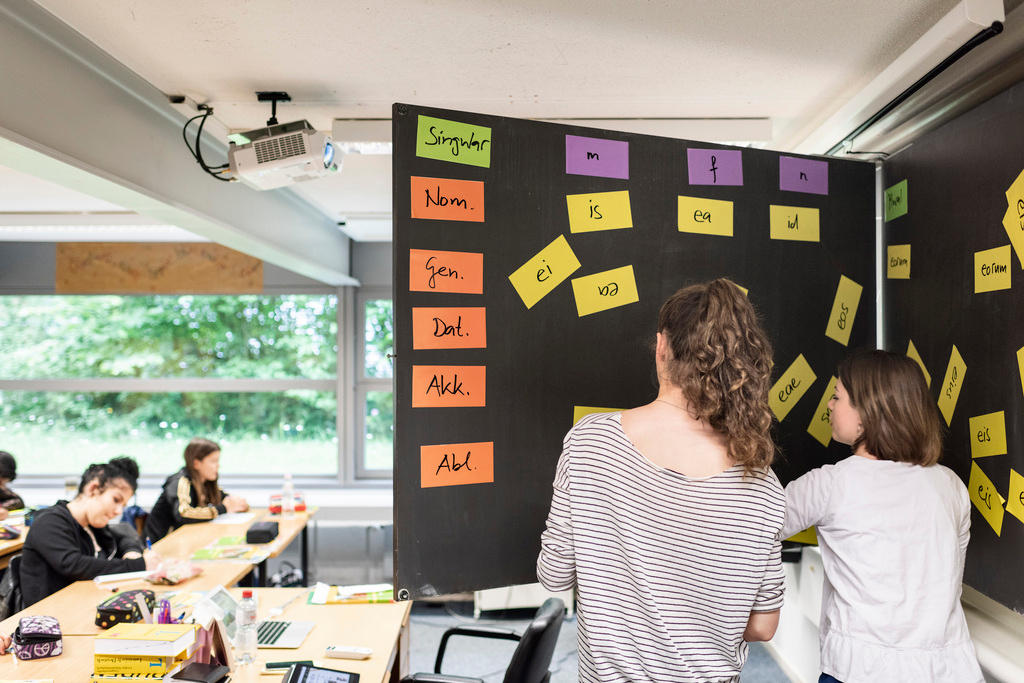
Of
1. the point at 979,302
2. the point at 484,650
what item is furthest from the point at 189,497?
the point at 979,302

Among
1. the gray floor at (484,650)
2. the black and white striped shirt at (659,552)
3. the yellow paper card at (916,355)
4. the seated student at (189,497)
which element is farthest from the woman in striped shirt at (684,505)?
the seated student at (189,497)

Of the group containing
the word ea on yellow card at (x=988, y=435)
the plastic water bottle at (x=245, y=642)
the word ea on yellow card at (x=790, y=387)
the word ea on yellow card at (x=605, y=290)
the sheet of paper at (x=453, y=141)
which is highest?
the sheet of paper at (x=453, y=141)

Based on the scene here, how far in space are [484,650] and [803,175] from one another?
10.3ft

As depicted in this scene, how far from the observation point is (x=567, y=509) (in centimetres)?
123

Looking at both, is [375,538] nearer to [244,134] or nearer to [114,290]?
[114,290]

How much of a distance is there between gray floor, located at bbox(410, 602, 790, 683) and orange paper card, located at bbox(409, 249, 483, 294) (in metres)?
2.42

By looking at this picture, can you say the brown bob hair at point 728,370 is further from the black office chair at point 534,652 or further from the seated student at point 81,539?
the seated student at point 81,539

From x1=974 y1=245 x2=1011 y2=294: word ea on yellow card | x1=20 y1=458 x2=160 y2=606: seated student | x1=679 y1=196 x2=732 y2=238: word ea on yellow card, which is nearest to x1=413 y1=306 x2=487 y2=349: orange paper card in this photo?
x1=679 y1=196 x2=732 y2=238: word ea on yellow card

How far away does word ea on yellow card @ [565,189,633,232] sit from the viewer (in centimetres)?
168

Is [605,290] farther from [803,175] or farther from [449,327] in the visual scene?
[803,175]

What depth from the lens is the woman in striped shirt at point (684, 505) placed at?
117 cm

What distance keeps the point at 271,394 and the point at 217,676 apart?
4.08 m

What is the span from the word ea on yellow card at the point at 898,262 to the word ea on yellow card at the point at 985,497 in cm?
60

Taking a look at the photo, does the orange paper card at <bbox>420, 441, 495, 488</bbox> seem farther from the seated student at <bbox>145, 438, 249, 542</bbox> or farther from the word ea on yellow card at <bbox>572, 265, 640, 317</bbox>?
the seated student at <bbox>145, 438, 249, 542</bbox>
